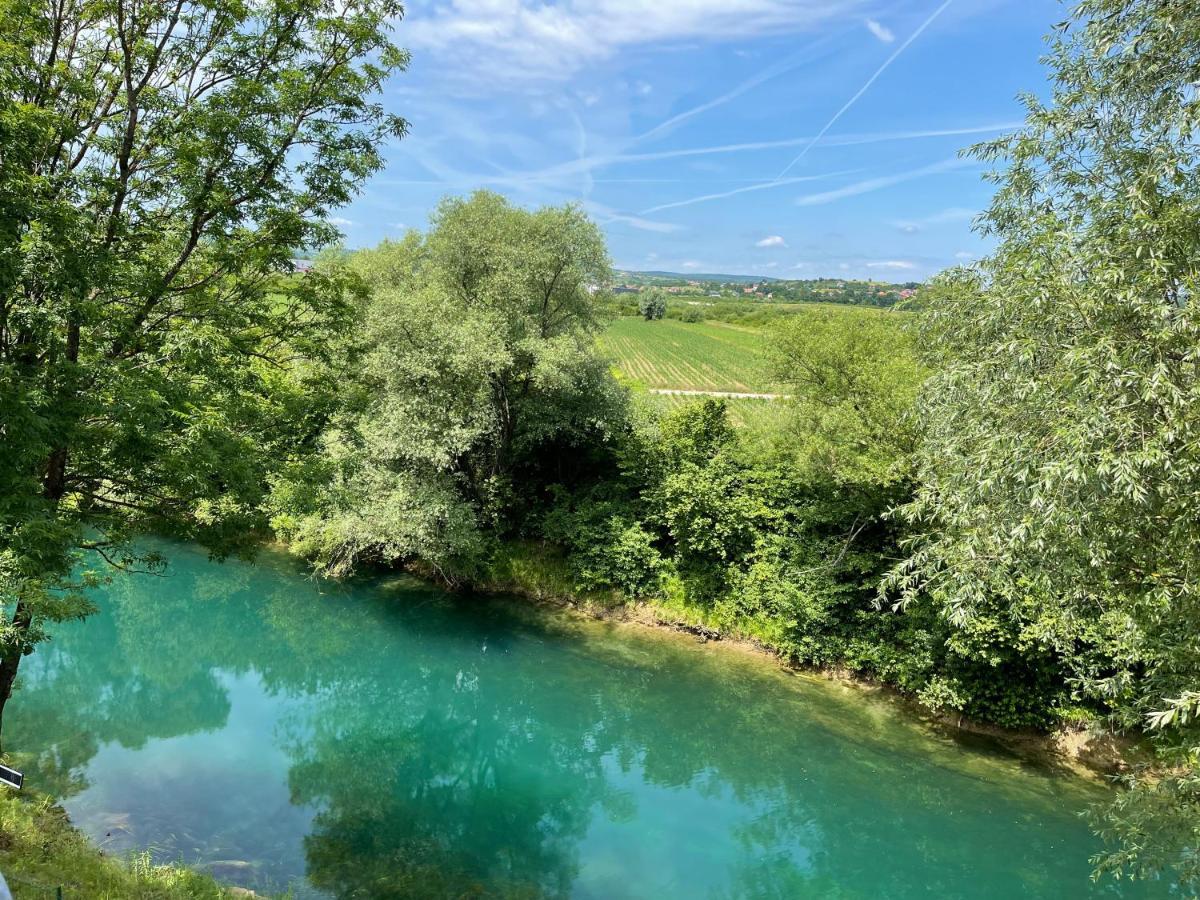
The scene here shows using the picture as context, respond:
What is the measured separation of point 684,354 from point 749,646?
162ft

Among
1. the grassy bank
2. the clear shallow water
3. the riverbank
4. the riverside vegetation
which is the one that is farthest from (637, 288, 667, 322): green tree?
the grassy bank

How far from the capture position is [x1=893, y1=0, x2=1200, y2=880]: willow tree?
5.53 meters

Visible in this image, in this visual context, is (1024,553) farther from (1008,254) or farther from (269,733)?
(269,733)

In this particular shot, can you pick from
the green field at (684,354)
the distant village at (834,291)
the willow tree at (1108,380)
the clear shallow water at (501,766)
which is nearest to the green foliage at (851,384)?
the distant village at (834,291)

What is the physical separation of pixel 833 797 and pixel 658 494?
373 inches

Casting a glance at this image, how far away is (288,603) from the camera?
2009 centimetres

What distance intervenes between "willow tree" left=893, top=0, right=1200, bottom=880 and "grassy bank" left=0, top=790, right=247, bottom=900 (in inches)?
393

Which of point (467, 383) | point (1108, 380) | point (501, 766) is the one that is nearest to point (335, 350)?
point (467, 383)

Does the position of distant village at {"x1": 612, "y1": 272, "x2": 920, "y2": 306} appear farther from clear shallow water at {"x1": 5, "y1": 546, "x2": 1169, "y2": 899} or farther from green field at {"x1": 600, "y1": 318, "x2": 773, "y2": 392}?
clear shallow water at {"x1": 5, "y1": 546, "x2": 1169, "y2": 899}

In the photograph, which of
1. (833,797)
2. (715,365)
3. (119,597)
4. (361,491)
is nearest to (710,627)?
(833,797)

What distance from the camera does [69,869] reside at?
297 inches

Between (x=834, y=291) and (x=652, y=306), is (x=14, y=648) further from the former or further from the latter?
(x=834, y=291)

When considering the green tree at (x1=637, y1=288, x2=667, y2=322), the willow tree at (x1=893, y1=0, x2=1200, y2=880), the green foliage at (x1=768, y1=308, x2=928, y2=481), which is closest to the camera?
the willow tree at (x1=893, y1=0, x2=1200, y2=880)

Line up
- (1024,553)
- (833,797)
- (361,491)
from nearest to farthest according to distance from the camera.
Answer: (1024,553) < (833,797) < (361,491)
